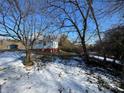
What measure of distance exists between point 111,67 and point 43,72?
8183 mm

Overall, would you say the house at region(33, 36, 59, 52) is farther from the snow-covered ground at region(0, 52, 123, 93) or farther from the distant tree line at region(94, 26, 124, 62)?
the distant tree line at region(94, 26, 124, 62)

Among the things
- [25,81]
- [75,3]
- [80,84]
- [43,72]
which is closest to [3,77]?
[25,81]

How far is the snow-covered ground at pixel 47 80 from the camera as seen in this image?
10.5m

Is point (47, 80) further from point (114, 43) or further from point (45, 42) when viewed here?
point (45, 42)

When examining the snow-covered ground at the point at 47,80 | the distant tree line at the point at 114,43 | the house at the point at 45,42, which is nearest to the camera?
the snow-covered ground at the point at 47,80

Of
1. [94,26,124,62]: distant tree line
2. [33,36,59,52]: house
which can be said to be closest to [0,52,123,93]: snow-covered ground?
[94,26,124,62]: distant tree line

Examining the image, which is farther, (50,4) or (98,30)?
(98,30)

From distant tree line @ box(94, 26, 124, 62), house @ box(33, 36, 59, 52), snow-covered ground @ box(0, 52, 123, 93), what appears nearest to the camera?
snow-covered ground @ box(0, 52, 123, 93)

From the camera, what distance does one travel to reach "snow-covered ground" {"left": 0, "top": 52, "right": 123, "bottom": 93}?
10479 millimetres

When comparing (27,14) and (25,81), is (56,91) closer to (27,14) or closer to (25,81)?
(25,81)

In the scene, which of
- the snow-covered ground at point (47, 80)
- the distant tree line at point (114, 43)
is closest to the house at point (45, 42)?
the snow-covered ground at point (47, 80)

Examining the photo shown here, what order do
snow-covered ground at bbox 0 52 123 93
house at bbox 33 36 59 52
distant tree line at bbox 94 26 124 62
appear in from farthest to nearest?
house at bbox 33 36 59 52
distant tree line at bbox 94 26 124 62
snow-covered ground at bbox 0 52 123 93

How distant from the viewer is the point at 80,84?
39.4 feet

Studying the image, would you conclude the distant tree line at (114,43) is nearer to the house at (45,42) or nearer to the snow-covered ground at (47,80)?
the snow-covered ground at (47,80)
